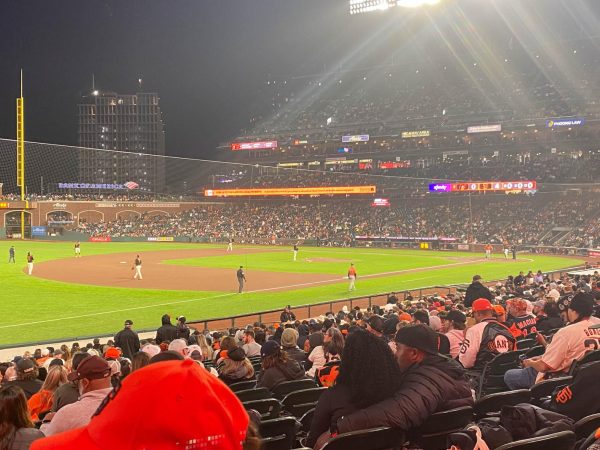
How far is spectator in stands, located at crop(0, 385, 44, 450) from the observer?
4.02 meters

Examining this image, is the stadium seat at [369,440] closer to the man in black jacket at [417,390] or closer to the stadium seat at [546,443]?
the man in black jacket at [417,390]

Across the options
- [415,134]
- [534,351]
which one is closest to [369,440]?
[534,351]

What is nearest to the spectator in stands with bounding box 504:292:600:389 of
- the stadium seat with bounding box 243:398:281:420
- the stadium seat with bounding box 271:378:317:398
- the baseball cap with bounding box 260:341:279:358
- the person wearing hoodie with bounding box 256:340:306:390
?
the stadium seat with bounding box 271:378:317:398

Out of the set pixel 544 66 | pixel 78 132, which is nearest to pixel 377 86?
pixel 544 66

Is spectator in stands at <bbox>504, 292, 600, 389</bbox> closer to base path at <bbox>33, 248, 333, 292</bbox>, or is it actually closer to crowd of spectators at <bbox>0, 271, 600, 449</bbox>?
crowd of spectators at <bbox>0, 271, 600, 449</bbox>

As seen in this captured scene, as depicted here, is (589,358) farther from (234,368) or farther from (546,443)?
(234,368)

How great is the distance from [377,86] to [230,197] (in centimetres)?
4893

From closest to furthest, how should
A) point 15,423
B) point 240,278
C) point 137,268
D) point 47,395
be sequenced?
point 15,423
point 47,395
point 240,278
point 137,268

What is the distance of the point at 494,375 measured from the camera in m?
7.67

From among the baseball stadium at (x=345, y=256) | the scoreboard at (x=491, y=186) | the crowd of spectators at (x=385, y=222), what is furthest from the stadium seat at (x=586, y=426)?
the scoreboard at (x=491, y=186)

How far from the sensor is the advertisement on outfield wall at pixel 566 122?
8388 centimetres

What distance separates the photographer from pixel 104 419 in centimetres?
165

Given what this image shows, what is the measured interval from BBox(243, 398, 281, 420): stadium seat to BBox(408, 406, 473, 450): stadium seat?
1.73 m

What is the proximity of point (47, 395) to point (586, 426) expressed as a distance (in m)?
5.96
